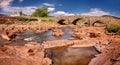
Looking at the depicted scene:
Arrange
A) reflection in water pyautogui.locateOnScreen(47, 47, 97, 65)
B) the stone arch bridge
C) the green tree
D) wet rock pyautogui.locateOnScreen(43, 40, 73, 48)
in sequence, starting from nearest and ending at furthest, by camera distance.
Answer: reflection in water pyautogui.locateOnScreen(47, 47, 97, 65), wet rock pyautogui.locateOnScreen(43, 40, 73, 48), the stone arch bridge, the green tree

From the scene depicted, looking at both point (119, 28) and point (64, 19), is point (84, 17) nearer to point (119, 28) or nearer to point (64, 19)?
point (64, 19)

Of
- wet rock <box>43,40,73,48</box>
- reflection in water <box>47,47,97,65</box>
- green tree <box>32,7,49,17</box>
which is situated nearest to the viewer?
reflection in water <box>47,47,97,65</box>

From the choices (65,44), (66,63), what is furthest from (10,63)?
(65,44)

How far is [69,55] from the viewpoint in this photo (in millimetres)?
11836

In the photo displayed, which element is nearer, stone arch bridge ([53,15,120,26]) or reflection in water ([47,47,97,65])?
reflection in water ([47,47,97,65])

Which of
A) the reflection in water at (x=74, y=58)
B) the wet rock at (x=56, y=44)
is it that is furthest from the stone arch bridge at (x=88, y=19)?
the reflection in water at (x=74, y=58)

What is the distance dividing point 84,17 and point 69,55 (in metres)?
30.1

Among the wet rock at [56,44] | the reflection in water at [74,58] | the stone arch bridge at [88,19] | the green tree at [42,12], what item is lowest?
the reflection in water at [74,58]

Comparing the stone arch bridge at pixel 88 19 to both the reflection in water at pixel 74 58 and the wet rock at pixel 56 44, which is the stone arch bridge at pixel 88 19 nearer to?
the wet rock at pixel 56 44

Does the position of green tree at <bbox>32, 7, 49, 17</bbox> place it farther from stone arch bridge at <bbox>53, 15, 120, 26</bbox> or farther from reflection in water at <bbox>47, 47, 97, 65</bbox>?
reflection in water at <bbox>47, 47, 97, 65</bbox>

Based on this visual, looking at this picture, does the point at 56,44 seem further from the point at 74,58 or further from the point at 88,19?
the point at 88,19

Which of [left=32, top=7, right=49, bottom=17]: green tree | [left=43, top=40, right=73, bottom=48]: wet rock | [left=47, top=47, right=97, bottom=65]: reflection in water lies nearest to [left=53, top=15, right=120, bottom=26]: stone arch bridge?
[left=32, top=7, right=49, bottom=17]: green tree

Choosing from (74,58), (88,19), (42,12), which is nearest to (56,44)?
(74,58)

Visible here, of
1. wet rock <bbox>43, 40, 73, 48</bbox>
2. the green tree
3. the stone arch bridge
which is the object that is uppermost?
the green tree
